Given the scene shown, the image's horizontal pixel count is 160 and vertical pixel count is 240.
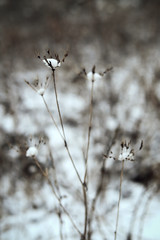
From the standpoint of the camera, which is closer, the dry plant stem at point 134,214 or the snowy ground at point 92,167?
the dry plant stem at point 134,214

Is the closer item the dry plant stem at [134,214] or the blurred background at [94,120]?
the dry plant stem at [134,214]

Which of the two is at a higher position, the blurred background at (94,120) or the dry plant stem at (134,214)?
the blurred background at (94,120)

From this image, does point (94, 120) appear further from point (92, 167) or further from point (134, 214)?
point (134, 214)

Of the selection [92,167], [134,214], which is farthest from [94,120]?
[134,214]

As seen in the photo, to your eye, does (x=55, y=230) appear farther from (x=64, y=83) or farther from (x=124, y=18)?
(x=124, y=18)

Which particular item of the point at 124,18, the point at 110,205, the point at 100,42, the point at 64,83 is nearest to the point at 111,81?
the point at 64,83

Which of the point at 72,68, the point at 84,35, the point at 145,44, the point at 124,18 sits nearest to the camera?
the point at 72,68

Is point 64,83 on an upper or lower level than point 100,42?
lower
